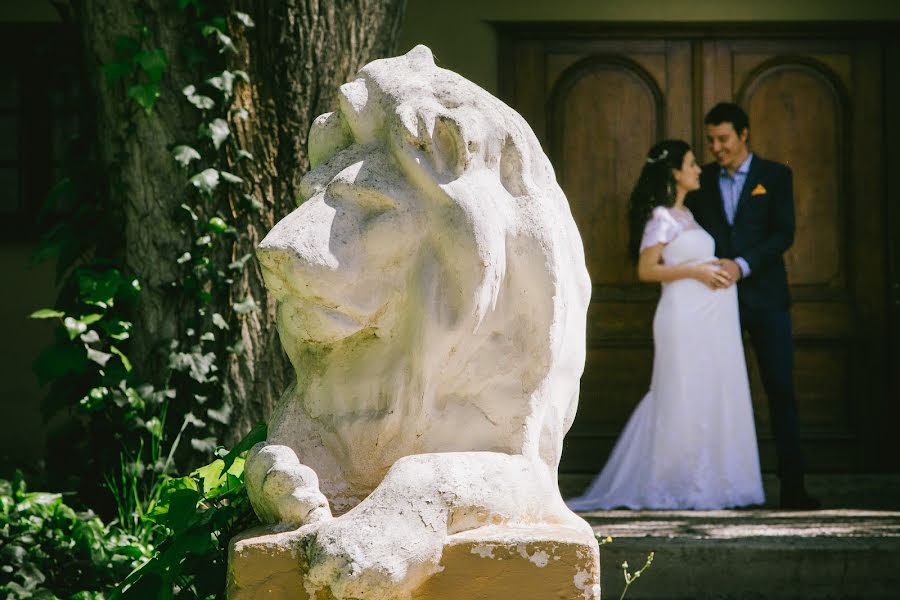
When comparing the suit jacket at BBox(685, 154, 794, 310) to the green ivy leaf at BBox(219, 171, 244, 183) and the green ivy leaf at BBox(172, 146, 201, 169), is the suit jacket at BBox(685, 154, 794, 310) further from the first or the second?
the green ivy leaf at BBox(172, 146, 201, 169)

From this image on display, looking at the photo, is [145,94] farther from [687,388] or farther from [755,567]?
[687,388]

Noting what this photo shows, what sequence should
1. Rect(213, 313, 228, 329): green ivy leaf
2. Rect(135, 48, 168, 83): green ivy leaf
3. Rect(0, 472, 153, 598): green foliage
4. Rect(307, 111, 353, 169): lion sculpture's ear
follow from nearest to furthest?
1. Rect(307, 111, 353, 169): lion sculpture's ear
2. Rect(0, 472, 153, 598): green foliage
3. Rect(135, 48, 168, 83): green ivy leaf
4. Rect(213, 313, 228, 329): green ivy leaf

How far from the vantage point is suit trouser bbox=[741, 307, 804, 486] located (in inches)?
231

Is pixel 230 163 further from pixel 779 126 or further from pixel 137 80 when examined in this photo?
pixel 779 126

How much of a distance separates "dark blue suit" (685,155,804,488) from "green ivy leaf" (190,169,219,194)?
2647mm

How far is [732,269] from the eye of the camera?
604cm

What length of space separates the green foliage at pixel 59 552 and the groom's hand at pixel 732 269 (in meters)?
3.00

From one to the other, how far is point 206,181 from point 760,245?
108 inches

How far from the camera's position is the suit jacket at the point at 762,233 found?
19.8 ft

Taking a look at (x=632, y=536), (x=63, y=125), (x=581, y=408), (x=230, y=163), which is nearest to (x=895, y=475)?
(x=581, y=408)

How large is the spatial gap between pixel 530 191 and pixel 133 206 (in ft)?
8.04

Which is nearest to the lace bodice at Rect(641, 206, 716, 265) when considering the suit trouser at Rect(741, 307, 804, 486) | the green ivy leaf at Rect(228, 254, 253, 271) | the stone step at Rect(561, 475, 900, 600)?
the suit trouser at Rect(741, 307, 804, 486)

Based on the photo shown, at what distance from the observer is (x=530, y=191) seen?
2.56 meters

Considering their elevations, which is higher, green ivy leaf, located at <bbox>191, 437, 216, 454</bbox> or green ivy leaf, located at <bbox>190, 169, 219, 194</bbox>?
green ivy leaf, located at <bbox>190, 169, 219, 194</bbox>
